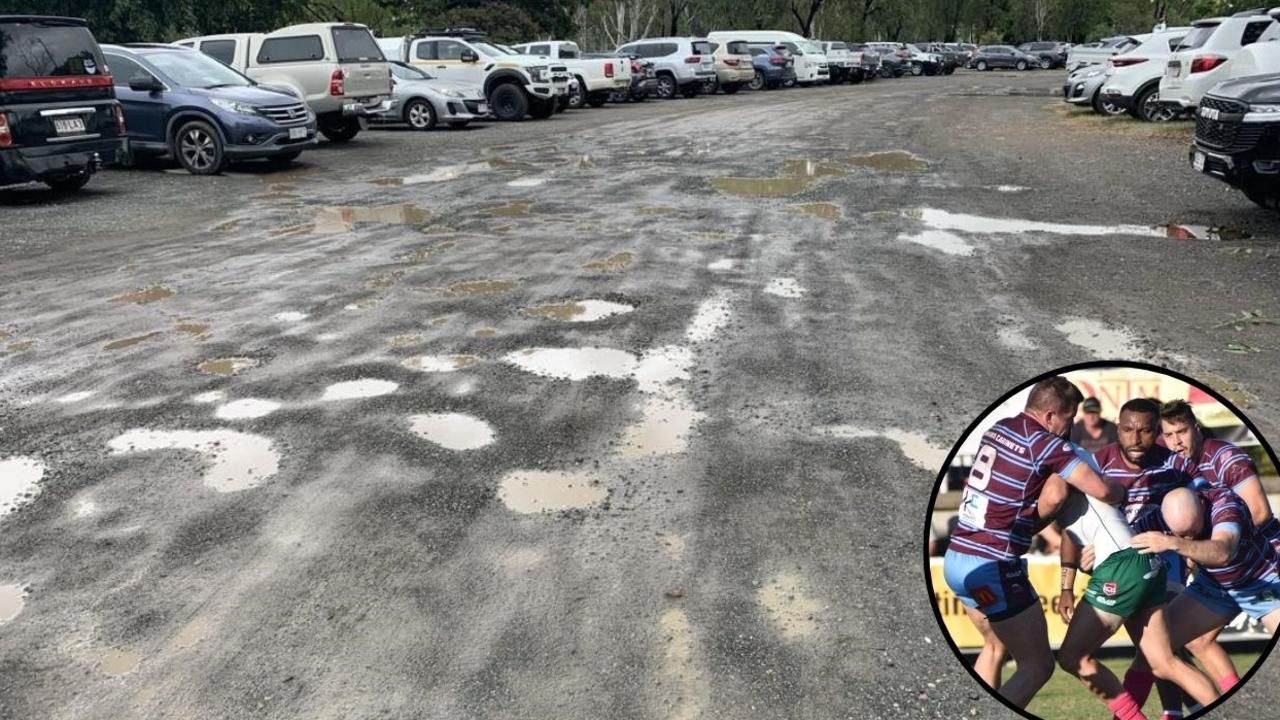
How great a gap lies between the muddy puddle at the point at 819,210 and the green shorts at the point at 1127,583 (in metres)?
8.81

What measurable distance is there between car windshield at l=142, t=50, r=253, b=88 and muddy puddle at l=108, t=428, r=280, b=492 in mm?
Answer: 11518

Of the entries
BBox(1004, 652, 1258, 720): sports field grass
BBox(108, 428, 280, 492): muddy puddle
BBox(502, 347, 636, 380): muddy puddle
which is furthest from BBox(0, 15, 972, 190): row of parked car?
BBox(1004, 652, 1258, 720): sports field grass

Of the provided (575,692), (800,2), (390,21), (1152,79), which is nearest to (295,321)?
(575,692)

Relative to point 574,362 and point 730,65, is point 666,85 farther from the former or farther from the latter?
point 574,362

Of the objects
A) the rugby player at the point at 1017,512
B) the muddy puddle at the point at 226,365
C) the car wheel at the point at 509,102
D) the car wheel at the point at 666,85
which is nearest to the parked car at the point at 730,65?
the car wheel at the point at 666,85

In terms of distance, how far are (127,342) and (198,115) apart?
927 cm

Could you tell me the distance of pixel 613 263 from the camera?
7949mm

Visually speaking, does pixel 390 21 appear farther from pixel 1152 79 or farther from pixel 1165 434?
pixel 1165 434

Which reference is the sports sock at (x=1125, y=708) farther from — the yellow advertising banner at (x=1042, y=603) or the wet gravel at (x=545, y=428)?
the wet gravel at (x=545, y=428)

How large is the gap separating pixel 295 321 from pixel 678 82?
89.0 ft

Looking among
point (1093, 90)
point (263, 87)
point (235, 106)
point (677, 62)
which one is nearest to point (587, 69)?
point (677, 62)

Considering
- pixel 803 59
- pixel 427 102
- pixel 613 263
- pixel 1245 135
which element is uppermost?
pixel 1245 135

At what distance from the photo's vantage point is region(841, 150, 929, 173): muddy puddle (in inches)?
527

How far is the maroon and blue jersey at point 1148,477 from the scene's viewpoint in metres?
1.25
